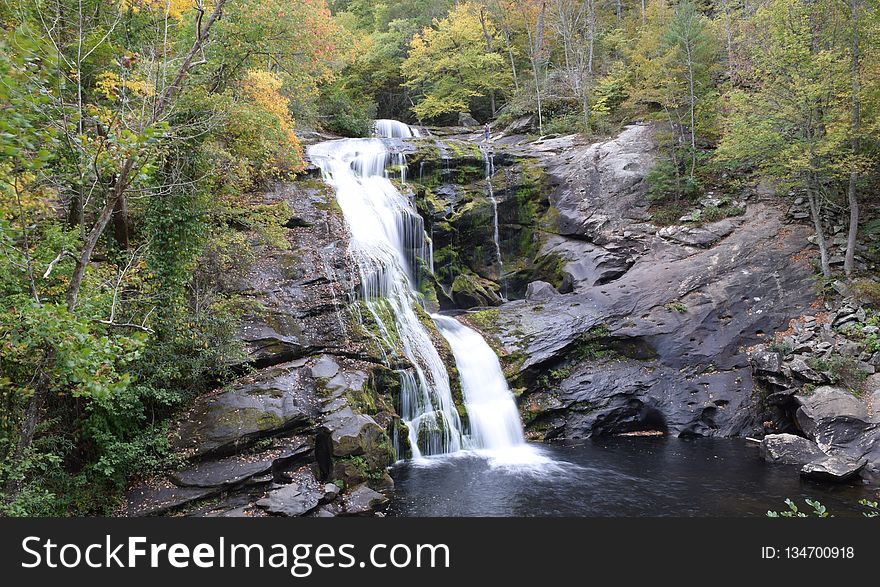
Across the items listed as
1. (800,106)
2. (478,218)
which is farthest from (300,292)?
(800,106)

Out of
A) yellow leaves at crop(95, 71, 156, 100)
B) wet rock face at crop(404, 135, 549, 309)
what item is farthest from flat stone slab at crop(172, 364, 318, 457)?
wet rock face at crop(404, 135, 549, 309)

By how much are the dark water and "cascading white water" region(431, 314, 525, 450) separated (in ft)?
3.27

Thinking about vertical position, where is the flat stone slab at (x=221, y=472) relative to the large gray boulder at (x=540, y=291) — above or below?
below

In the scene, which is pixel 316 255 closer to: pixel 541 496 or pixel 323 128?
pixel 541 496

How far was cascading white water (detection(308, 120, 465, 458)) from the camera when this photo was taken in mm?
12836

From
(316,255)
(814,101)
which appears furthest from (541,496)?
(814,101)

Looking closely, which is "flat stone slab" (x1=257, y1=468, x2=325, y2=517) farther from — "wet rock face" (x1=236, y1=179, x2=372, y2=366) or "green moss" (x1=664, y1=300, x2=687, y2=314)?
"green moss" (x1=664, y1=300, x2=687, y2=314)

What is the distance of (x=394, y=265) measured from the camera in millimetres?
15344

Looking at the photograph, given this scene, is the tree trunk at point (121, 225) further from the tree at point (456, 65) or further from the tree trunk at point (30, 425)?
the tree at point (456, 65)

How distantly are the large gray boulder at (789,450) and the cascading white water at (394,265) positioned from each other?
280 inches

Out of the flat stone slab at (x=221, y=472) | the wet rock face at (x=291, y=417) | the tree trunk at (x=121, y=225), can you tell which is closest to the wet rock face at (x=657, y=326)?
the wet rock face at (x=291, y=417)

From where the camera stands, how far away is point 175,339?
31.0 ft

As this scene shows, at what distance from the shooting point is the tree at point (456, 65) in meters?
30.1

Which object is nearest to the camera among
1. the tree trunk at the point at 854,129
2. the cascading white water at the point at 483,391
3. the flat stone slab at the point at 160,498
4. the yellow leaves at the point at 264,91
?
the flat stone slab at the point at 160,498
